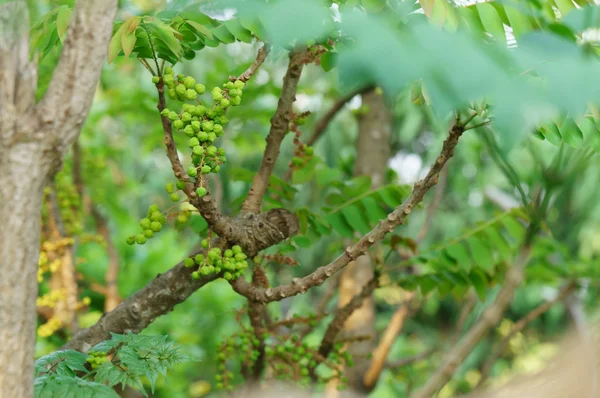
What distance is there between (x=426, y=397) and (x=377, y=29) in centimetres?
51

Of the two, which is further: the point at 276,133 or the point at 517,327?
A: the point at 517,327

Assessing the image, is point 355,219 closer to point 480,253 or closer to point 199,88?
point 480,253

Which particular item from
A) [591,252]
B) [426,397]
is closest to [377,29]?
[426,397]

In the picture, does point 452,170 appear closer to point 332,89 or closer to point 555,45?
point 332,89

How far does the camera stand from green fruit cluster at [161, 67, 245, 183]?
867 mm

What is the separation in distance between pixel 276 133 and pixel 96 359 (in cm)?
50

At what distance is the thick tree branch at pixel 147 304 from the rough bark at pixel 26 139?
1.28ft

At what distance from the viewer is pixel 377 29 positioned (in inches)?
22.5

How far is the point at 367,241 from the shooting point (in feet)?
3.21

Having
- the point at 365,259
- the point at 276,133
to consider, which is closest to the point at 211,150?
the point at 276,133

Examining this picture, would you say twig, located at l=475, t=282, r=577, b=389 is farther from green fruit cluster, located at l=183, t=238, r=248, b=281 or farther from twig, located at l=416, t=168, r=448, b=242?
green fruit cluster, located at l=183, t=238, r=248, b=281

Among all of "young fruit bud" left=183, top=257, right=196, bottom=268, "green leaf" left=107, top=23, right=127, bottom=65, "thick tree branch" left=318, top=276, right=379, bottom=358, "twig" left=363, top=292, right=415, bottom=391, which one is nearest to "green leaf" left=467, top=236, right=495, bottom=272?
"thick tree branch" left=318, top=276, right=379, bottom=358

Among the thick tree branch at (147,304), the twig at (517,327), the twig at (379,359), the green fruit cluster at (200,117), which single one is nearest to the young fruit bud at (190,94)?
the green fruit cluster at (200,117)

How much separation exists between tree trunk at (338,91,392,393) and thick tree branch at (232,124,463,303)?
911 mm
